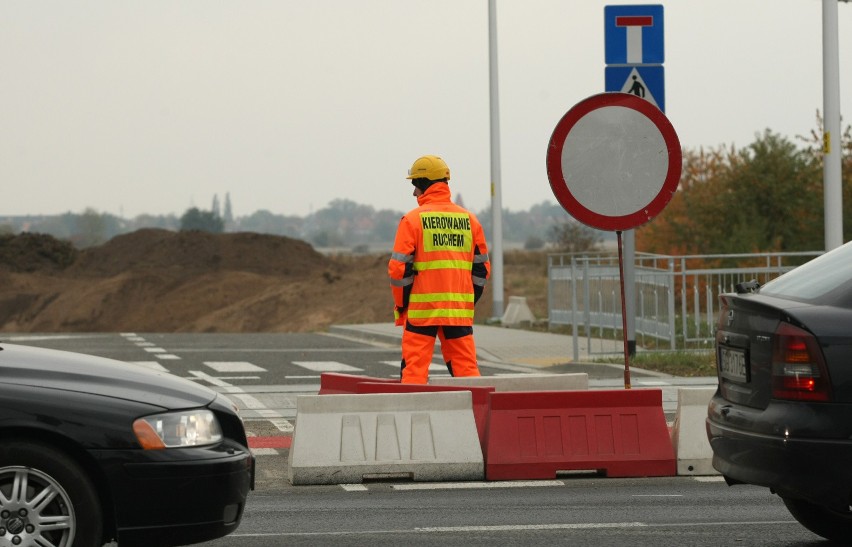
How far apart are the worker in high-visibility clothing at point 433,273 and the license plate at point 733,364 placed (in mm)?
3260

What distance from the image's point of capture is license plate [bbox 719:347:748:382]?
21.7 ft

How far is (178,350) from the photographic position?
Answer: 24578mm

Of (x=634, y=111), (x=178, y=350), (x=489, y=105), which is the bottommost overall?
(x=178, y=350)

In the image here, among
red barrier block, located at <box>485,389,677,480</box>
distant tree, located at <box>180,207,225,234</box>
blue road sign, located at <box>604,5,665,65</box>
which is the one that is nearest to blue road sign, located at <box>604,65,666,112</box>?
blue road sign, located at <box>604,5,665,65</box>

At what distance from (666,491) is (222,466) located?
11.8ft

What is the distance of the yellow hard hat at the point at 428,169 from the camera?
10.2 metres

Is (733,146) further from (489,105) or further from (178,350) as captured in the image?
(178,350)

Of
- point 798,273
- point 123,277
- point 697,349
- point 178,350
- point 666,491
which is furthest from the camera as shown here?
point 123,277

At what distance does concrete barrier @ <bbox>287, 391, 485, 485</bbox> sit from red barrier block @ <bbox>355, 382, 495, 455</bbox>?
0.16 m

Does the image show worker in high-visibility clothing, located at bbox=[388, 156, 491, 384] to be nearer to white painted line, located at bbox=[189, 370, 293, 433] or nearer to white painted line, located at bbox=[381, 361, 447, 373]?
white painted line, located at bbox=[189, 370, 293, 433]

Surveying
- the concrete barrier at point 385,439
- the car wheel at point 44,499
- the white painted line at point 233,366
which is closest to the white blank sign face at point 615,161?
the concrete barrier at point 385,439

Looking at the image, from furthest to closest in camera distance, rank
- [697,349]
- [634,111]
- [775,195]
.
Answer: [775,195], [697,349], [634,111]

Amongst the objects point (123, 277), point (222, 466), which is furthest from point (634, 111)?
point (123, 277)

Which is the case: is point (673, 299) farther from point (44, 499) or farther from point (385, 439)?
point (44, 499)
